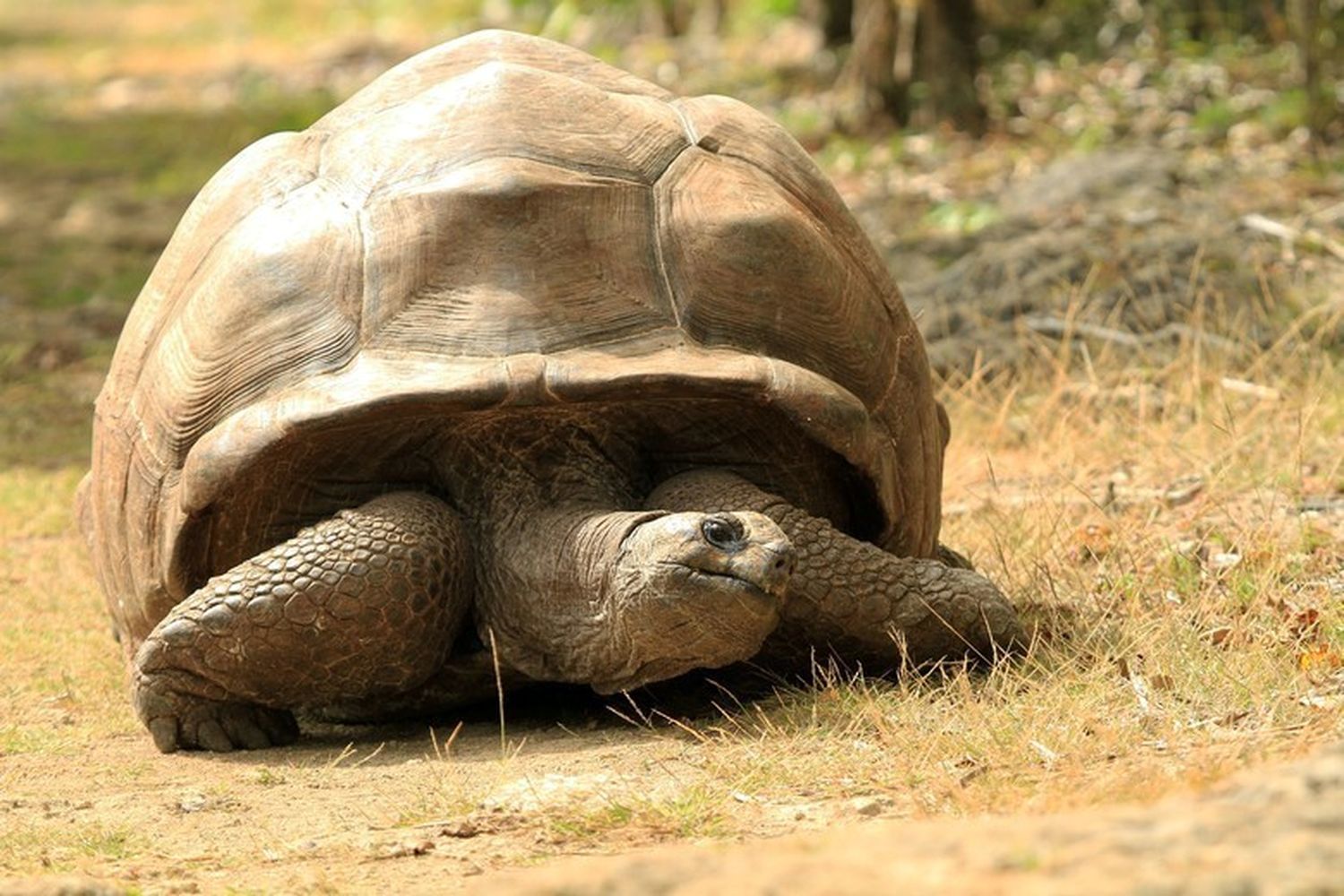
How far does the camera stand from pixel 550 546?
3.93 metres

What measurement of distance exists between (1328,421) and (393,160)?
3131 mm

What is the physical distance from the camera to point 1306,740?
3.12m

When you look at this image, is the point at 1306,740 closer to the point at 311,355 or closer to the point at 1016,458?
the point at 311,355

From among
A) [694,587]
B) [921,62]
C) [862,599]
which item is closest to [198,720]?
[694,587]

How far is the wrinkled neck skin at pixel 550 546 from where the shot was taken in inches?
150

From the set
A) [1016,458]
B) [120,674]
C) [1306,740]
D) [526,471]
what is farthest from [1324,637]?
[120,674]

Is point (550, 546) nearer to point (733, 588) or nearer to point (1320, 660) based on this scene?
point (733, 588)

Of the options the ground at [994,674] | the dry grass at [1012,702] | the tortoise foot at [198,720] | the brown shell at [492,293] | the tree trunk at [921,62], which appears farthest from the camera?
the tree trunk at [921,62]

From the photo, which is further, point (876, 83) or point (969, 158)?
point (876, 83)

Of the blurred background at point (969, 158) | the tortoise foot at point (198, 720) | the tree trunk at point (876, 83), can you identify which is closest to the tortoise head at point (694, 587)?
the tortoise foot at point (198, 720)

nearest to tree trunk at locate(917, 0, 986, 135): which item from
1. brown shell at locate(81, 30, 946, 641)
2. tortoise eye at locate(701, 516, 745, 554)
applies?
brown shell at locate(81, 30, 946, 641)

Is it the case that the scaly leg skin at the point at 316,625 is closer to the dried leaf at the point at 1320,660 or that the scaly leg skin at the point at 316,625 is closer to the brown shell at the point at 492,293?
the brown shell at the point at 492,293

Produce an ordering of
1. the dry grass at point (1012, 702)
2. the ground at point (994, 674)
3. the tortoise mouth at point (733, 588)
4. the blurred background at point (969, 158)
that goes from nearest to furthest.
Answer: the ground at point (994, 674)
the dry grass at point (1012, 702)
the tortoise mouth at point (733, 588)
the blurred background at point (969, 158)

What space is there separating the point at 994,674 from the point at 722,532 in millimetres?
622
